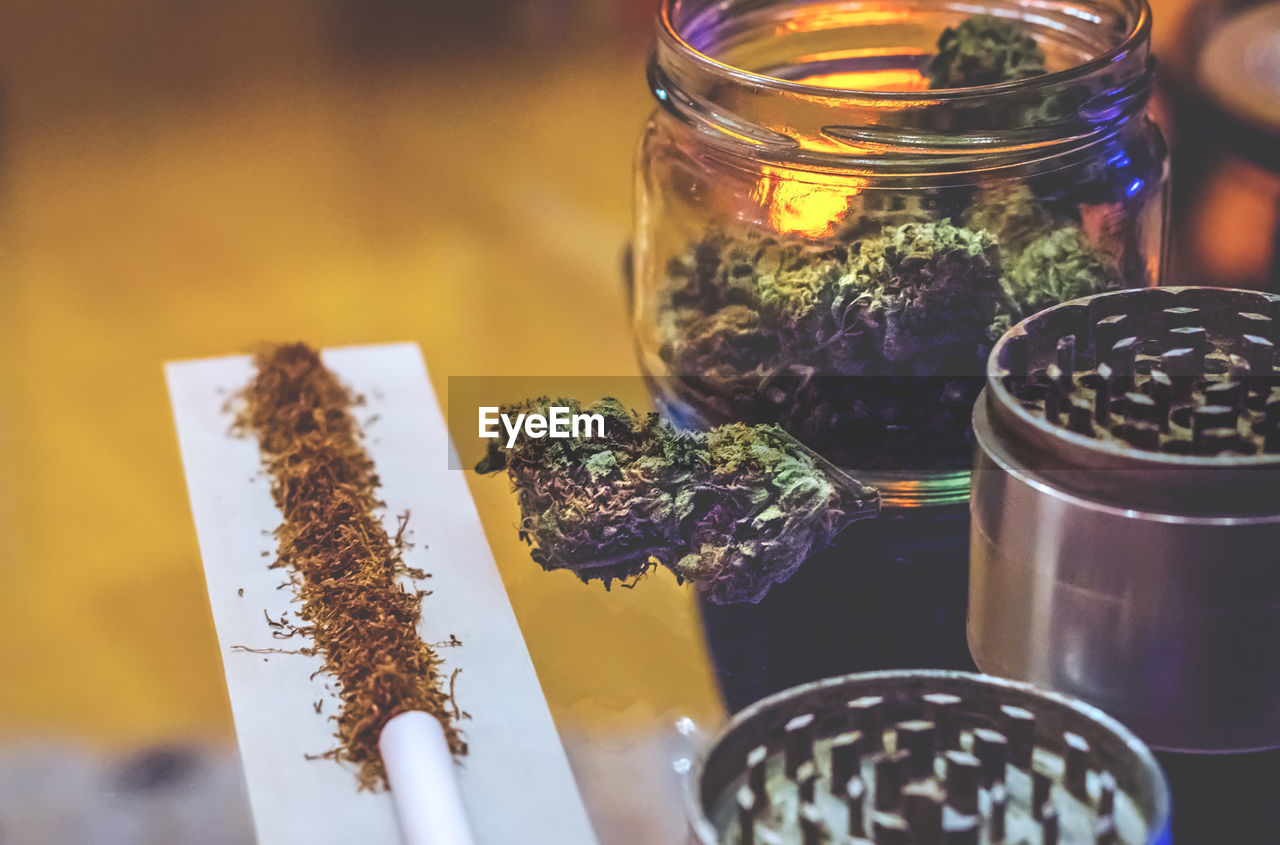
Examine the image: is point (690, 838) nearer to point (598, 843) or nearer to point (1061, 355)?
point (598, 843)

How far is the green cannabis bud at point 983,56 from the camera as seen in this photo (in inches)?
27.7

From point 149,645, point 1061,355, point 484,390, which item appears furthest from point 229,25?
point 1061,355

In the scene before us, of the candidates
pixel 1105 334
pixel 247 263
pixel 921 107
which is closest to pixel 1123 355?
pixel 1105 334

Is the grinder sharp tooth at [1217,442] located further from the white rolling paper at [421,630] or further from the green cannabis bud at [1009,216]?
the white rolling paper at [421,630]

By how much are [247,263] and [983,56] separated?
477 mm

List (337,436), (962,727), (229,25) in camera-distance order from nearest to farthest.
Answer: (962,727)
(337,436)
(229,25)

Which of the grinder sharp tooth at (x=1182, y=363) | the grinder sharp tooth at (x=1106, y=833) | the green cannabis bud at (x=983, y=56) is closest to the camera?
the grinder sharp tooth at (x=1106, y=833)

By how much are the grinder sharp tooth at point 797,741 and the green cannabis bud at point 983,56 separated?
1.17 feet

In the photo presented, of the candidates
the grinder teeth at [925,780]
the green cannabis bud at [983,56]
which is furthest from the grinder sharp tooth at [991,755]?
the green cannabis bud at [983,56]

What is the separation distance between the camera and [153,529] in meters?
0.69

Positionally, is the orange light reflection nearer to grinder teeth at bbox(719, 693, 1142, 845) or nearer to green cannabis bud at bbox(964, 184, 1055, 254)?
green cannabis bud at bbox(964, 184, 1055, 254)

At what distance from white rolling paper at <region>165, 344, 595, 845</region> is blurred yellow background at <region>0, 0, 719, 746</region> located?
0.5 inches

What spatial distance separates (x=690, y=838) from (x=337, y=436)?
0.32 metres

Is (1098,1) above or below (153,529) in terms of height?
above
